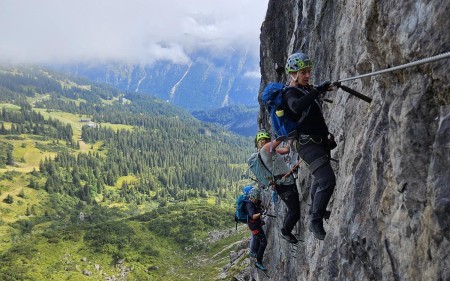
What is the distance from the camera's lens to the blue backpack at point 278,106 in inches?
378

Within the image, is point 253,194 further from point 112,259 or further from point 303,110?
point 112,259

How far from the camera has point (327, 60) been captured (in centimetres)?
1720

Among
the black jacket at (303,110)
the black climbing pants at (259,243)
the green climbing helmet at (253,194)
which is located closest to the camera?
the black jacket at (303,110)

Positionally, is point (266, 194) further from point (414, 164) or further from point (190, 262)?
point (190, 262)

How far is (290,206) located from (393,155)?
6573 mm

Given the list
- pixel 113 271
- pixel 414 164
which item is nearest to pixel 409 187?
pixel 414 164

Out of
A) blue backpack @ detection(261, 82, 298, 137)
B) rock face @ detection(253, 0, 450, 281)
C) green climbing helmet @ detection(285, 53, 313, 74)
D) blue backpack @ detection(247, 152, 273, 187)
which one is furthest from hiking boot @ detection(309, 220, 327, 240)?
green climbing helmet @ detection(285, 53, 313, 74)

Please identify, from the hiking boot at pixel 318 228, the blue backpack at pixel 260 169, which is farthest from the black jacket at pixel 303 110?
the blue backpack at pixel 260 169

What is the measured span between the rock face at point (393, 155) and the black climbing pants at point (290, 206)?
1175mm

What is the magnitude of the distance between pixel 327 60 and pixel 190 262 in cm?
10408

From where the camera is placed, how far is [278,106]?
32.0ft

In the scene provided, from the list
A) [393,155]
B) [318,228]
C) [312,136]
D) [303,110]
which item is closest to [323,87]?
[303,110]

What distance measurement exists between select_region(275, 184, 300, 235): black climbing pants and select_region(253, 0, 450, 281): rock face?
1175mm

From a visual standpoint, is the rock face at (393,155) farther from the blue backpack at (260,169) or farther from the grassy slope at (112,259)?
the grassy slope at (112,259)
